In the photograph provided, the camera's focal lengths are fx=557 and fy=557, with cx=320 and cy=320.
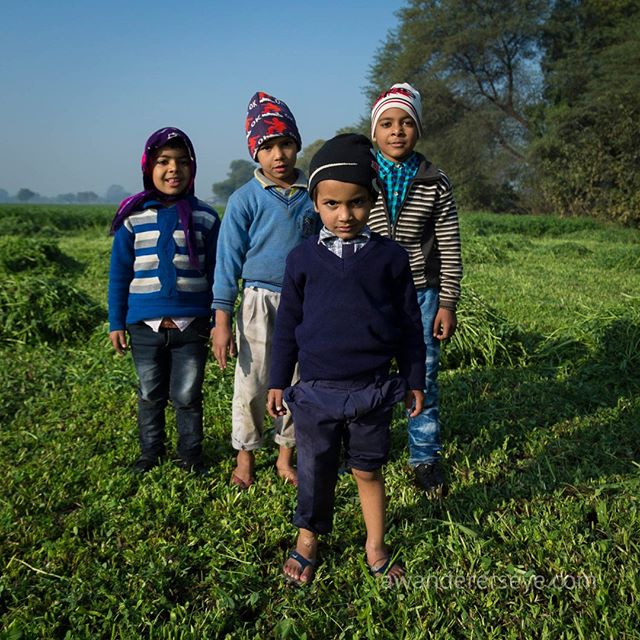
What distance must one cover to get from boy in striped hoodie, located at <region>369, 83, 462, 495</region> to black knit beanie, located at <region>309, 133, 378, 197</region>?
0.71 meters

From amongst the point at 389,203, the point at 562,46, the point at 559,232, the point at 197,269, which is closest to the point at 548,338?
the point at 389,203

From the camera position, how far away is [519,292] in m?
8.36

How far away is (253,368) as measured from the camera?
2994mm

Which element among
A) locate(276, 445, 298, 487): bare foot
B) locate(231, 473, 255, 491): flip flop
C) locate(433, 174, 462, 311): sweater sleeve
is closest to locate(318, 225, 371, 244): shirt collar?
locate(433, 174, 462, 311): sweater sleeve

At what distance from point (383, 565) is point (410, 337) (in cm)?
98

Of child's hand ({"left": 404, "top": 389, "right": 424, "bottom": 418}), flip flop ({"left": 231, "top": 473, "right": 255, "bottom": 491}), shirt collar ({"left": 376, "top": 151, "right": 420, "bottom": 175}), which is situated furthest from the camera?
flip flop ({"left": 231, "top": 473, "right": 255, "bottom": 491})

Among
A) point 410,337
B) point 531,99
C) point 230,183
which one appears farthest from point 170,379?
point 230,183

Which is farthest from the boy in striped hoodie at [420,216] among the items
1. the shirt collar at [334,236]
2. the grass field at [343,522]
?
the shirt collar at [334,236]

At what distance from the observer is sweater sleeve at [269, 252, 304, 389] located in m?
2.27

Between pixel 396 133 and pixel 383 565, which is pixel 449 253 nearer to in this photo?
pixel 396 133

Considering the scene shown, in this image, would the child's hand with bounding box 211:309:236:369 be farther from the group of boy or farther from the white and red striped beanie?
the white and red striped beanie

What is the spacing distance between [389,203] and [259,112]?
81cm

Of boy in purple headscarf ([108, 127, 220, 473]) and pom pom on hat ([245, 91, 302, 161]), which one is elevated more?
pom pom on hat ([245, 91, 302, 161])

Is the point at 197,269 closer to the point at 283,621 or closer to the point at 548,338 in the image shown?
the point at 283,621
